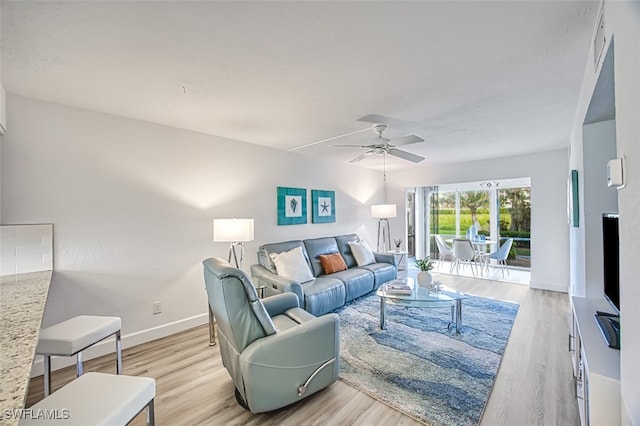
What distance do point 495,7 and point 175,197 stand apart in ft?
10.9

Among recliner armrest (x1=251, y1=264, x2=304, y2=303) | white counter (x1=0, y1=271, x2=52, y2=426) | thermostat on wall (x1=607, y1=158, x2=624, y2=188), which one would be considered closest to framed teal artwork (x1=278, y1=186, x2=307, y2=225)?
recliner armrest (x1=251, y1=264, x2=304, y2=303)

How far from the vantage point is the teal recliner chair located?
5.90ft

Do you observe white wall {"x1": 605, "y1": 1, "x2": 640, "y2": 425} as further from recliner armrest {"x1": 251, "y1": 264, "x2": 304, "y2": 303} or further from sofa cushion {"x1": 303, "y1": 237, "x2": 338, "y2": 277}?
sofa cushion {"x1": 303, "y1": 237, "x2": 338, "y2": 277}

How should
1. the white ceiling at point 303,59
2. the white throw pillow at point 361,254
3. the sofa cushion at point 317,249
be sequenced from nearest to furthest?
the white ceiling at point 303,59, the sofa cushion at point 317,249, the white throw pillow at point 361,254

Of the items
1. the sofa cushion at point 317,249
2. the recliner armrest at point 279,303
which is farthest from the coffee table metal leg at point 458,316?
the sofa cushion at point 317,249

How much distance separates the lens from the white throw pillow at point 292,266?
3643 mm

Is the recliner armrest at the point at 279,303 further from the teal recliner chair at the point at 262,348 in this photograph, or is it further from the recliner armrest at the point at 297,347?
the recliner armrest at the point at 297,347

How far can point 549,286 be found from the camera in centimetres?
473

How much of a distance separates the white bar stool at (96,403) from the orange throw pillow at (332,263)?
3.13 metres

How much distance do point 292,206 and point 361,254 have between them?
4.84 ft

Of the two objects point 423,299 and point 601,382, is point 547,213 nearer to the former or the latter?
point 423,299

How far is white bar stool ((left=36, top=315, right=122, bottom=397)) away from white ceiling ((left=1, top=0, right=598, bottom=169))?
71.2 inches

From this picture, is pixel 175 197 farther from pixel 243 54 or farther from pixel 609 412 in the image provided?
pixel 609 412

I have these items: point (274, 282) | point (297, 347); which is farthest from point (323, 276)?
point (297, 347)
